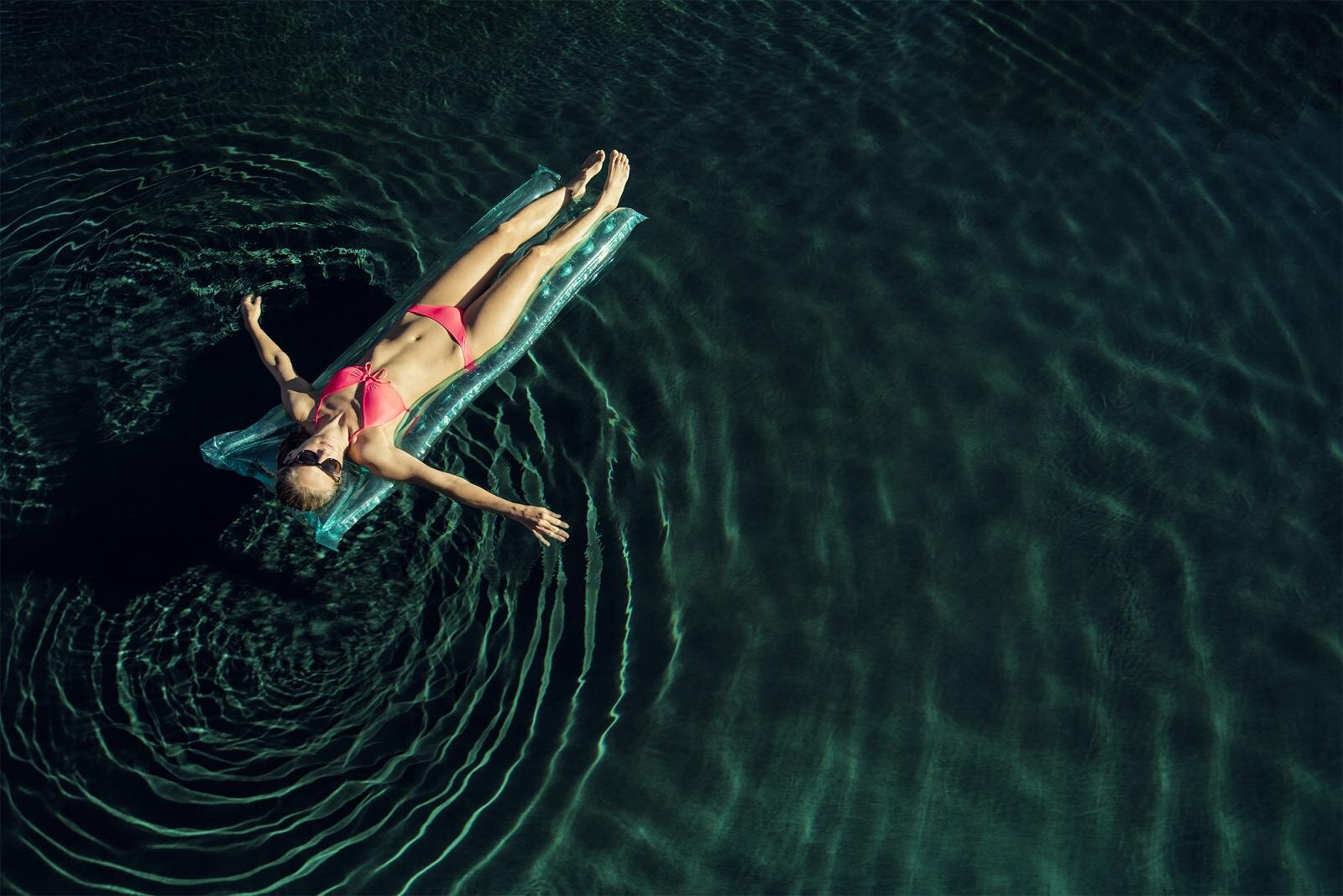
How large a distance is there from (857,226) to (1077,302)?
1314 millimetres

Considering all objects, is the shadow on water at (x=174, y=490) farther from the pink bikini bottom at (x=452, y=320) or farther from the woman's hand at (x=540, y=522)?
the woman's hand at (x=540, y=522)

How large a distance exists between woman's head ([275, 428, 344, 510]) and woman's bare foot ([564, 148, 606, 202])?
2.05m

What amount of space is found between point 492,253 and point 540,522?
164cm

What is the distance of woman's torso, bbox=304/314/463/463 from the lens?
15.9 ft

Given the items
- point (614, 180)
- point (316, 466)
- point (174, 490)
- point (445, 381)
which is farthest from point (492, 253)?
point (174, 490)

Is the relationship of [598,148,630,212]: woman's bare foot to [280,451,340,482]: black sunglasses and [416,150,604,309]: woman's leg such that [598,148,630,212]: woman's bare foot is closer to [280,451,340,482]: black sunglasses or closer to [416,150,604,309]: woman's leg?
[416,150,604,309]: woman's leg

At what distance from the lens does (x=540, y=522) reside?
178 inches

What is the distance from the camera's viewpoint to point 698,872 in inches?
168

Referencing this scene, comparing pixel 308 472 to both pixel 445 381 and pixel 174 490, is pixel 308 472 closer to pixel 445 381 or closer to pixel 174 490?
pixel 445 381

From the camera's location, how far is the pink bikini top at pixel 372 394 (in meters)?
4.84

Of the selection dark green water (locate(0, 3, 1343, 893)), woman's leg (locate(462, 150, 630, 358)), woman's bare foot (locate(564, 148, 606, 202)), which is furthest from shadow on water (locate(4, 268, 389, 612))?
woman's bare foot (locate(564, 148, 606, 202))

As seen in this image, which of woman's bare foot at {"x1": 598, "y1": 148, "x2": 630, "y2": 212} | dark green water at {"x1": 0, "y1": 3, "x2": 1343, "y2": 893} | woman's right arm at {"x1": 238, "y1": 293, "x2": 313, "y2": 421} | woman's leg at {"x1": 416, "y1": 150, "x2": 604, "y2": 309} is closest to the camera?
dark green water at {"x1": 0, "y1": 3, "x2": 1343, "y2": 893}

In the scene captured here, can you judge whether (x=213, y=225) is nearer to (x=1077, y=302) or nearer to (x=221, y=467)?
(x=221, y=467)

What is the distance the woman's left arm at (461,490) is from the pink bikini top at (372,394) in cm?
18
